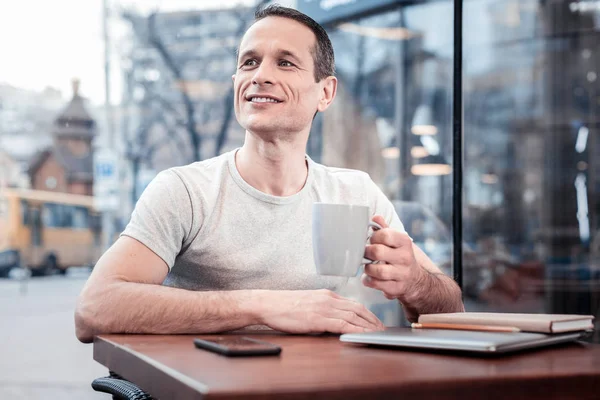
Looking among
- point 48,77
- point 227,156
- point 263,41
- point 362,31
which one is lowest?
point 227,156

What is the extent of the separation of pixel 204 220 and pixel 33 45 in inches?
124

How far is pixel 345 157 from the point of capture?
5.03 metres

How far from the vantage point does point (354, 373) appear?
76 cm

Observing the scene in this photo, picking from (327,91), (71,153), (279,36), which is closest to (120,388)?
(279,36)

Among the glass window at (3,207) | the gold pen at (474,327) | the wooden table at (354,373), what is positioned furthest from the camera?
the glass window at (3,207)

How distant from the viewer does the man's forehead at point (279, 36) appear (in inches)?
65.1

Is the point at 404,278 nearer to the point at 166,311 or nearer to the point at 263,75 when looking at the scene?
the point at 166,311

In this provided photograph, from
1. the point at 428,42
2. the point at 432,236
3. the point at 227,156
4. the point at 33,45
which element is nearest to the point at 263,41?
the point at 227,156

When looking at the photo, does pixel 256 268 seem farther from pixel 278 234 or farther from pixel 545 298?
pixel 545 298

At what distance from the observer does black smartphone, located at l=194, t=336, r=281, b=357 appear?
0.85 metres

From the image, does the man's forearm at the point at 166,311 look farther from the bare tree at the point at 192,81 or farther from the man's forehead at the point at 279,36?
the bare tree at the point at 192,81

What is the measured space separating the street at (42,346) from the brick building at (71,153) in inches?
22.4

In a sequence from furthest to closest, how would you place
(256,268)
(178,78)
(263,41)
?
(178,78)
(263,41)
(256,268)

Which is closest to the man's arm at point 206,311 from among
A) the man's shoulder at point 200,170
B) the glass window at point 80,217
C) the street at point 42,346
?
the man's shoulder at point 200,170
